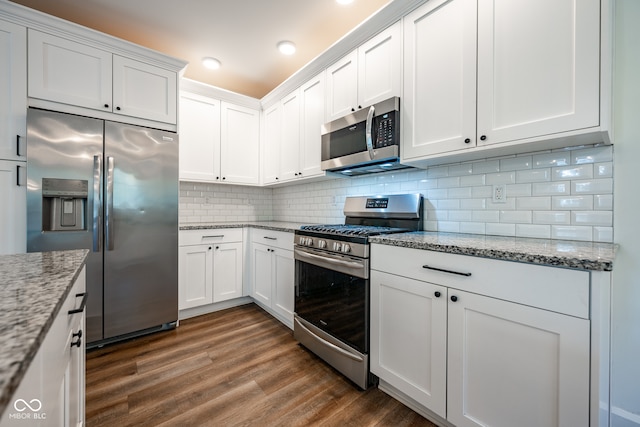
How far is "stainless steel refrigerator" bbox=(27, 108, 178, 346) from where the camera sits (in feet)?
6.44

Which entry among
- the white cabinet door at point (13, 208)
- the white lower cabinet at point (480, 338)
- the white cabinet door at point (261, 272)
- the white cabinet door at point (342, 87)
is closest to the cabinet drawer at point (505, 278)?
the white lower cabinet at point (480, 338)

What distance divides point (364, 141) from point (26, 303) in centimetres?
190

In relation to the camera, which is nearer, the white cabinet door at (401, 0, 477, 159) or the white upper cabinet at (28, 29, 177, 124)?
the white cabinet door at (401, 0, 477, 159)

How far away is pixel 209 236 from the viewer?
2.83m

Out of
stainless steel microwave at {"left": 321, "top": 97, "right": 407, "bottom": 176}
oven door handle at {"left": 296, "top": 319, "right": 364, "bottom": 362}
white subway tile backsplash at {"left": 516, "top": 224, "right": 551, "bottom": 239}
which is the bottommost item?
oven door handle at {"left": 296, "top": 319, "right": 364, "bottom": 362}

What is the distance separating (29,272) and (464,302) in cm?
159

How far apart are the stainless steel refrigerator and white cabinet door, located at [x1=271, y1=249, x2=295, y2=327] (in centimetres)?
90

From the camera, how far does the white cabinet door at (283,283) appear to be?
239 centimetres

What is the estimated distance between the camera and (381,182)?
236cm

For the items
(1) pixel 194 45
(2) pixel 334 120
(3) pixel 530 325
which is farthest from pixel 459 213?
(1) pixel 194 45

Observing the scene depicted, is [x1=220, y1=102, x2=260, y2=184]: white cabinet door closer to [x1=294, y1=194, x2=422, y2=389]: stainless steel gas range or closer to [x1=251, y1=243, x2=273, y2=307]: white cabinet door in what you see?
[x1=251, y1=243, x2=273, y2=307]: white cabinet door

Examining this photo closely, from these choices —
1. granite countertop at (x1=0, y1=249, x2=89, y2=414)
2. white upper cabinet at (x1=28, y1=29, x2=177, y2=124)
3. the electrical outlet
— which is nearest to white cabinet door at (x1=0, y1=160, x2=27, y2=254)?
white upper cabinet at (x1=28, y1=29, x2=177, y2=124)

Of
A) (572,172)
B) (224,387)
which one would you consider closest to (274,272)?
(224,387)

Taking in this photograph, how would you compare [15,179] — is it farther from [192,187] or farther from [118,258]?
[192,187]
